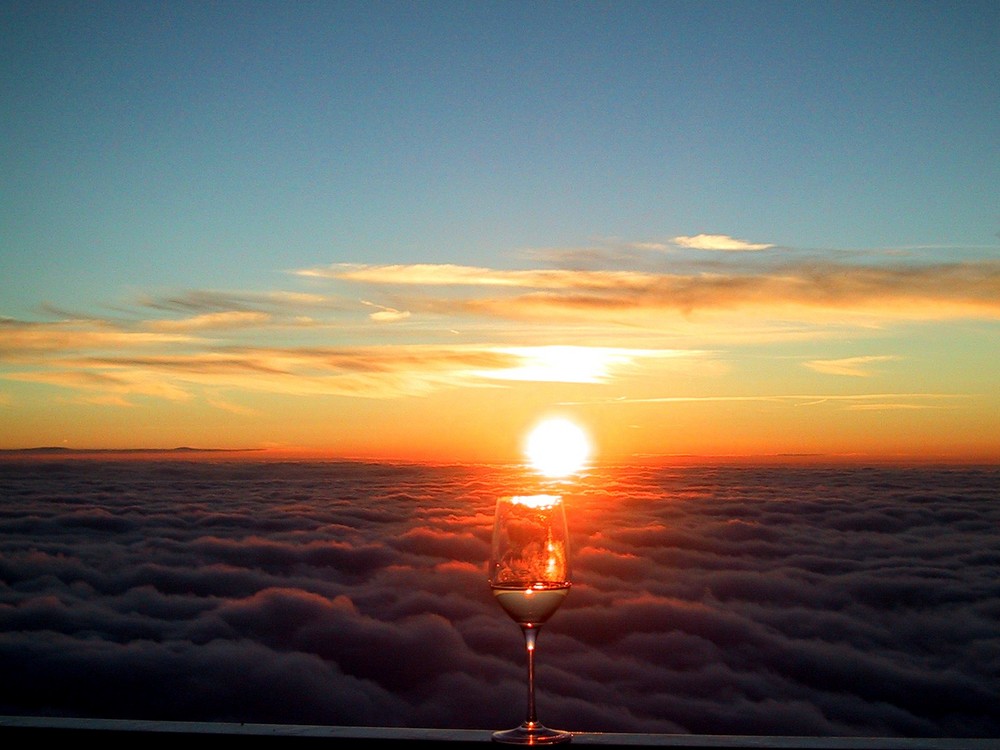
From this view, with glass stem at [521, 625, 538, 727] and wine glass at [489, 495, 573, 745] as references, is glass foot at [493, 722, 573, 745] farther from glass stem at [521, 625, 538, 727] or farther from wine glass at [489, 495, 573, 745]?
wine glass at [489, 495, 573, 745]

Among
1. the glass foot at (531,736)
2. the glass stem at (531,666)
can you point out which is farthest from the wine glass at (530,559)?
the glass foot at (531,736)

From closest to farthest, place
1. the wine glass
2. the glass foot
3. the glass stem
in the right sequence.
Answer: the glass foot → the glass stem → the wine glass

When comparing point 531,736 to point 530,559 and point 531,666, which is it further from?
point 530,559

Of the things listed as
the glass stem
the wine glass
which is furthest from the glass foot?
the wine glass

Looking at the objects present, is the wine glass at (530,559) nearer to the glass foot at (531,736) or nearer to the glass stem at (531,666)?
the glass stem at (531,666)


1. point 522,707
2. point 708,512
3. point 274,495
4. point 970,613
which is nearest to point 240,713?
point 522,707

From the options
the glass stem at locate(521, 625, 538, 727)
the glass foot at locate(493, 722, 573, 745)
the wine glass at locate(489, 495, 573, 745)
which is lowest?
the glass foot at locate(493, 722, 573, 745)

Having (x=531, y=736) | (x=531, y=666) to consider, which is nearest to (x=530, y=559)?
(x=531, y=666)

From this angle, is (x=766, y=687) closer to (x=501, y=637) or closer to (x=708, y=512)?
(x=501, y=637)
